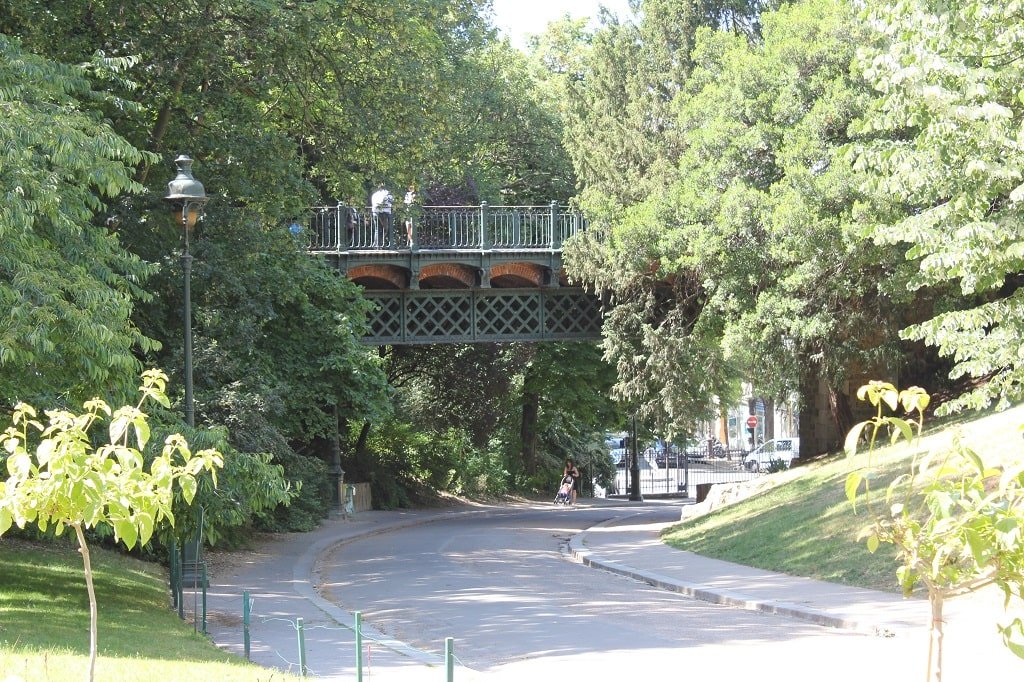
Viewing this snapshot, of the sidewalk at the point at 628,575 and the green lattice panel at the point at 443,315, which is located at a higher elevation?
the green lattice panel at the point at 443,315

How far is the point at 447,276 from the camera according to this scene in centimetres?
3428

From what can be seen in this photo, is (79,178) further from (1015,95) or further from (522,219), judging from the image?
(522,219)

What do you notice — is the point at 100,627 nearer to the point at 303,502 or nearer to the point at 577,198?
the point at 303,502

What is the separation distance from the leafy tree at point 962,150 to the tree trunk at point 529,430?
1164 inches

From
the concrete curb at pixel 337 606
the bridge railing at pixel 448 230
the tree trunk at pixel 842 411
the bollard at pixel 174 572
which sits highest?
the bridge railing at pixel 448 230

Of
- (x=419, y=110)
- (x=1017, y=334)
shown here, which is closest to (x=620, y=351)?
(x=419, y=110)

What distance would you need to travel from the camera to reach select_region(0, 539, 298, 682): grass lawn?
9.21m

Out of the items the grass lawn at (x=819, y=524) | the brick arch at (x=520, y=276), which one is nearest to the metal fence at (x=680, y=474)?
the brick arch at (x=520, y=276)

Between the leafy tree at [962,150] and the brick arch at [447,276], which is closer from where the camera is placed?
the leafy tree at [962,150]

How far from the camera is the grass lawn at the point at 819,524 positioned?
17188 millimetres

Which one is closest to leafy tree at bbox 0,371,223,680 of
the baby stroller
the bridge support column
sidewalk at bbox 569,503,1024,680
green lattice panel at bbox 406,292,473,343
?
sidewalk at bbox 569,503,1024,680

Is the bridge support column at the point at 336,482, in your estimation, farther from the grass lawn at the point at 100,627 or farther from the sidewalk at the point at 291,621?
the grass lawn at the point at 100,627

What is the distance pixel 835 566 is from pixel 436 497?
26.3 meters

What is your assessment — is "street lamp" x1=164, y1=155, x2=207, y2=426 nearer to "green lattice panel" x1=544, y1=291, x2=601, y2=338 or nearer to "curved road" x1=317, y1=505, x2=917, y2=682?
"curved road" x1=317, y1=505, x2=917, y2=682
